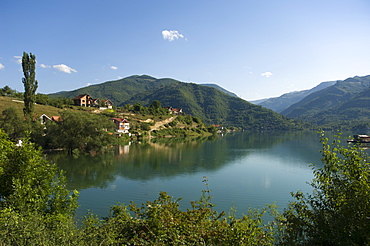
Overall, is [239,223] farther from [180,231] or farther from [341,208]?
[341,208]

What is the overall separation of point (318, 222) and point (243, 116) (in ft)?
544

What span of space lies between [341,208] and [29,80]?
41.5 m

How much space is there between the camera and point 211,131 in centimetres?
10225

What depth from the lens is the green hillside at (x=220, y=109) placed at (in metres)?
159

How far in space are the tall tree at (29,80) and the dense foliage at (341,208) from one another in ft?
130

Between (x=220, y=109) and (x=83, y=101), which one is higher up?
(x=220, y=109)

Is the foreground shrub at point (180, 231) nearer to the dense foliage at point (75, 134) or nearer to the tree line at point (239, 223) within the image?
the tree line at point (239, 223)

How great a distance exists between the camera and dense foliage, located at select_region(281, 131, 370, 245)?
17.3 feet

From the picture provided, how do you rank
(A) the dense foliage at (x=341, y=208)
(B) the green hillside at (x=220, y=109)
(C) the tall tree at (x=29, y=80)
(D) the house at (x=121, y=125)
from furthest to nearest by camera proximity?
(B) the green hillside at (x=220, y=109), (D) the house at (x=121, y=125), (C) the tall tree at (x=29, y=80), (A) the dense foliage at (x=341, y=208)

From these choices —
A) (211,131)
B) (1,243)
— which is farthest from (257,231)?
(211,131)

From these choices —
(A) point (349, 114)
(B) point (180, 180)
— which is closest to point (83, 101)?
(B) point (180, 180)

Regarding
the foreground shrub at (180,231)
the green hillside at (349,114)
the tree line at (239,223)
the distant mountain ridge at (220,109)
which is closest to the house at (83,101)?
the tree line at (239,223)

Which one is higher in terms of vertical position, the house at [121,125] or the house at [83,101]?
the house at [83,101]

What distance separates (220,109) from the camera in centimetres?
17475
